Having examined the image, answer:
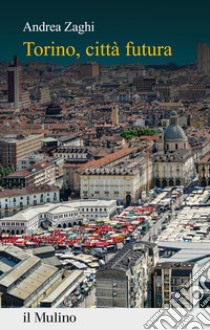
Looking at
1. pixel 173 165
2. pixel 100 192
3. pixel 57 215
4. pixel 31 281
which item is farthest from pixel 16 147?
pixel 31 281

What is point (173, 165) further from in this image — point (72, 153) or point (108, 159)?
point (72, 153)

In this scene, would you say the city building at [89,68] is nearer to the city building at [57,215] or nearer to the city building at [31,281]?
the city building at [57,215]

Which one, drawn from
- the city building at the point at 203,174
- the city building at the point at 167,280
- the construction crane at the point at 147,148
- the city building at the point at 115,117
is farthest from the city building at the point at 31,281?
the city building at the point at 115,117

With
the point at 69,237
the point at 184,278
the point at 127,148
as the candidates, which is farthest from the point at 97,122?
the point at 184,278

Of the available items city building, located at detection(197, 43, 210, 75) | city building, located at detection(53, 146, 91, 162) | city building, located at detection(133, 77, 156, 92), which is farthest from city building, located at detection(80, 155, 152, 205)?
city building, located at detection(133, 77, 156, 92)

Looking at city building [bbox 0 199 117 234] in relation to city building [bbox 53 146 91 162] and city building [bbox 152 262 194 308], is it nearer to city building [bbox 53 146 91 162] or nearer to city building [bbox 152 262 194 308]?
city building [bbox 53 146 91 162]

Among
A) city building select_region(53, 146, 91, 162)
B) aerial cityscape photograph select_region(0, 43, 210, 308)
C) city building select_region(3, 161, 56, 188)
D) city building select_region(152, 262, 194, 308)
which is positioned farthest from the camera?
city building select_region(53, 146, 91, 162)

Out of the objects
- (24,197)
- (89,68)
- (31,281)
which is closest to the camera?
(31,281)

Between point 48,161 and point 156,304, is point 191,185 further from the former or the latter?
point 156,304
